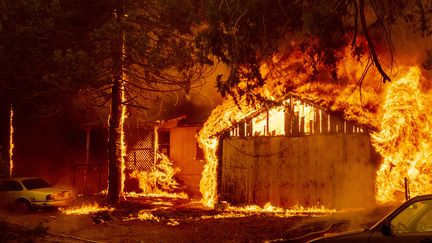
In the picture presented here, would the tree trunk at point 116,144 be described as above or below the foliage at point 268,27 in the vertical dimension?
below

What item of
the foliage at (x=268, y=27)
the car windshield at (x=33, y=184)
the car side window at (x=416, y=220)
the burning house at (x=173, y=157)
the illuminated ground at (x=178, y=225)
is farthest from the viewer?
the burning house at (x=173, y=157)

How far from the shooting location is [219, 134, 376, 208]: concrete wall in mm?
14945

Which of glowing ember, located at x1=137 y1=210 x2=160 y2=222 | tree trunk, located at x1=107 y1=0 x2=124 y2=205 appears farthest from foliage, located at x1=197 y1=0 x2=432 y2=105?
tree trunk, located at x1=107 y1=0 x2=124 y2=205

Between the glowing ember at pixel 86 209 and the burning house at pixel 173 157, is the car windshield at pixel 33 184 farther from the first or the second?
the burning house at pixel 173 157

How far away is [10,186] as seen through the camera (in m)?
18.8

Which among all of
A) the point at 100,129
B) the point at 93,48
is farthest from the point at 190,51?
the point at 100,129

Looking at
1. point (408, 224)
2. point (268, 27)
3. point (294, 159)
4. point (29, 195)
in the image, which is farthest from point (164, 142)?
point (408, 224)

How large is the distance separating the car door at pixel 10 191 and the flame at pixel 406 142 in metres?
12.5

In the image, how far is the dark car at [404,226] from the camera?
5.89m

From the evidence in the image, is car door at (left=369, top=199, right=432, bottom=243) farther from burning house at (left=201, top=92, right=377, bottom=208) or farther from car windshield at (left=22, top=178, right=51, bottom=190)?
car windshield at (left=22, top=178, right=51, bottom=190)

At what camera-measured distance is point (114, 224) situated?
1457cm

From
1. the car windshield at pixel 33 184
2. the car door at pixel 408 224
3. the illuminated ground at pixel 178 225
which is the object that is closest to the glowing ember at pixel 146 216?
the illuminated ground at pixel 178 225

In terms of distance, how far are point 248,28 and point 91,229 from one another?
7.14 meters

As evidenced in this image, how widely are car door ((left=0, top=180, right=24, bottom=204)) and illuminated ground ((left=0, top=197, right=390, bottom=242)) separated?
101 cm
